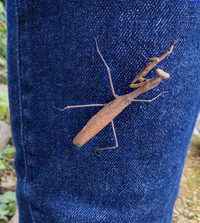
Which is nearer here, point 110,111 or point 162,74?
point 162,74

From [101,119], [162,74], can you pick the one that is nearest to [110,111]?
[101,119]

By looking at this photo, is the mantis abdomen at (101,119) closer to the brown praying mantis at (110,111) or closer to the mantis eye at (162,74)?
the brown praying mantis at (110,111)

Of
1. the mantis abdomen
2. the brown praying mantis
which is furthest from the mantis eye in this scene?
the mantis abdomen

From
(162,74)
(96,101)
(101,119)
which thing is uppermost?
(162,74)

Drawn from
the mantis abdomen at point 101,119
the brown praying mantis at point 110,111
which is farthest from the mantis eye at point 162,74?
the mantis abdomen at point 101,119

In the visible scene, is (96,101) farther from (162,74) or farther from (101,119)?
(162,74)

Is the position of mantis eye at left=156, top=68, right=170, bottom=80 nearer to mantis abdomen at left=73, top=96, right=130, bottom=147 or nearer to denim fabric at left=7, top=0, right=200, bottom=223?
denim fabric at left=7, top=0, right=200, bottom=223

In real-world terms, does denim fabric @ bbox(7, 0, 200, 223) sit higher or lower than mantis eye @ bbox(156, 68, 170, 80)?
lower

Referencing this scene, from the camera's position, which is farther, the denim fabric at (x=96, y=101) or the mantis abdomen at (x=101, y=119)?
the mantis abdomen at (x=101, y=119)
